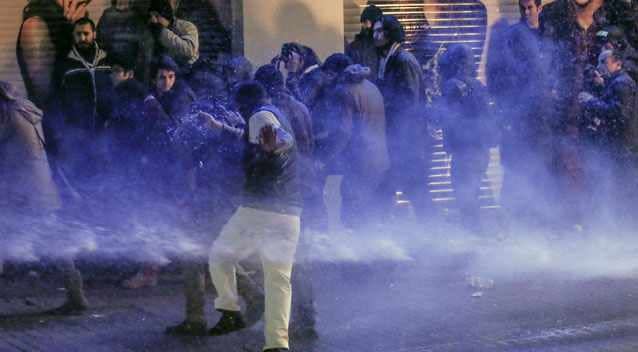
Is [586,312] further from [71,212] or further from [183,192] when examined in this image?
[71,212]

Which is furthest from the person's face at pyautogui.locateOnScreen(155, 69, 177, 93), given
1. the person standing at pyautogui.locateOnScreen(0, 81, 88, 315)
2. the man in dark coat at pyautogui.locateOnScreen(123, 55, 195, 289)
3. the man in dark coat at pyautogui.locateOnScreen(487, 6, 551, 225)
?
the man in dark coat at pyautogui.locateOnScreen(487, 6, 551, 225)

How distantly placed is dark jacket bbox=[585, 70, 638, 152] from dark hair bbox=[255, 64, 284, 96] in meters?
4.70

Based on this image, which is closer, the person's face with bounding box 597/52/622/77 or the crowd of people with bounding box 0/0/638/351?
the crowd of people with bounding box 0/0/638/351

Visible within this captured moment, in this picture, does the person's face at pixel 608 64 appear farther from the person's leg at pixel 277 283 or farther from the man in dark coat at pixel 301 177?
the person's leg at pixel 277 283

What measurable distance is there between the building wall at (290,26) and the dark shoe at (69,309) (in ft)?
13.6

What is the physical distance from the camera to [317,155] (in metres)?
11.4

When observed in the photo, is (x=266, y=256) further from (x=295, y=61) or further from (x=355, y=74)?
(x=295, y=61)

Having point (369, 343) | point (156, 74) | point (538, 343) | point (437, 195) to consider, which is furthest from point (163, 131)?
point (437, 195)

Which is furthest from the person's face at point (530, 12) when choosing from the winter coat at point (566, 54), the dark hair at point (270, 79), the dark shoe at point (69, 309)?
the dark shoe at point (69, 309)

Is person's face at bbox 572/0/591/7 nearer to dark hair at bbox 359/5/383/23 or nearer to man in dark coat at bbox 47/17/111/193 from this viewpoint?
dark hair at bbox 359/5/383/23

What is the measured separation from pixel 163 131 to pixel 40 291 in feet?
6.39

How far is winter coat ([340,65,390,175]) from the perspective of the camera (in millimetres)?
11336

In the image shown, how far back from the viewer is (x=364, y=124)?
11438mm

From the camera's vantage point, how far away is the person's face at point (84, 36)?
13.3m
